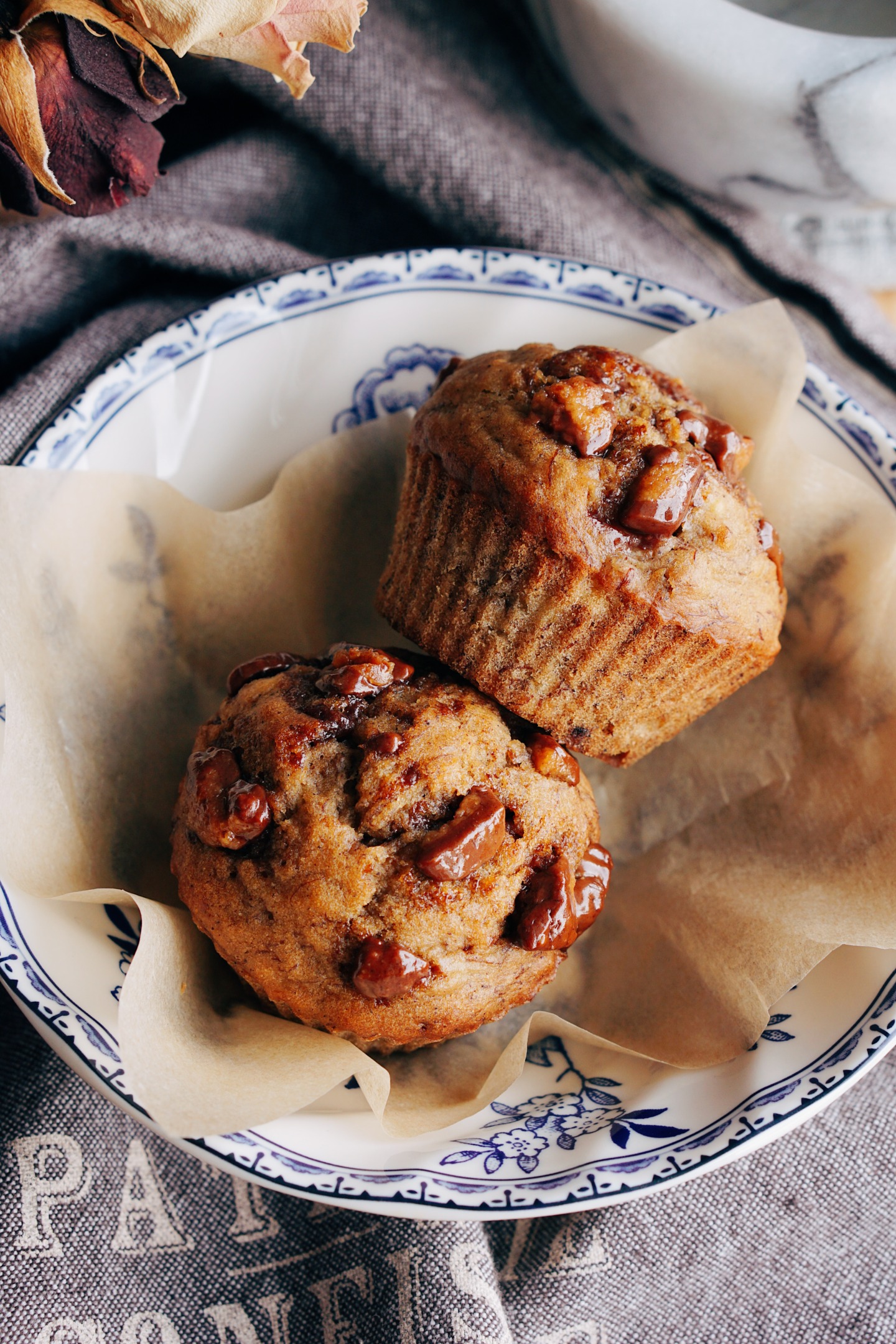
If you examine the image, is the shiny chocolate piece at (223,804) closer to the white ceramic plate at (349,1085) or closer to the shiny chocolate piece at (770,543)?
the white ceramic plate at (349,1085)

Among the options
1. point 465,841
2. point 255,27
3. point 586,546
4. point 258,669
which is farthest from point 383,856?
point 255,27

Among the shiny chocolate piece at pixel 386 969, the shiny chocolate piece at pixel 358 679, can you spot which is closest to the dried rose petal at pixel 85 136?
the shiny chocolate piece at pixel 358 679

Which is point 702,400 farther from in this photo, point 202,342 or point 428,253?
point 202,342

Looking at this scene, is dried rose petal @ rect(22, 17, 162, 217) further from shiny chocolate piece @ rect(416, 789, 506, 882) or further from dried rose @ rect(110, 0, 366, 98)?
shiny chocolate piece @ rect(416, 789, 506, 882)

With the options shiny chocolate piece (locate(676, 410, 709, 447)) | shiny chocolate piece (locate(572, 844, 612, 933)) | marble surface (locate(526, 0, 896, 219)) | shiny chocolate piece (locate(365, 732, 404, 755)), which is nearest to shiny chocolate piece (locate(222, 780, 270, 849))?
shiny chocolate piece (locate(365, 732, 404, 755))

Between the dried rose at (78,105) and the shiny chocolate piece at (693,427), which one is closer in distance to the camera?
the dried rose at (78,105)

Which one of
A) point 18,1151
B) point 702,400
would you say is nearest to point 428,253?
point 702,400
